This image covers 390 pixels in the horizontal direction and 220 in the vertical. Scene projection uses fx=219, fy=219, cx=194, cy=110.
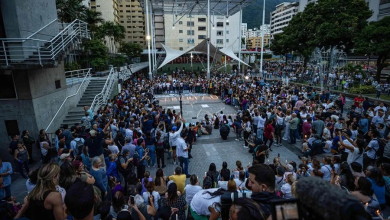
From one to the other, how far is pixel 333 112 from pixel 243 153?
502cm

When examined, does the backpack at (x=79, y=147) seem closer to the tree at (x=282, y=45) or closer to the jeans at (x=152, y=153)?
the jeans at (x=152, y=153)

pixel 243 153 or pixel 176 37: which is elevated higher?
pixel 176 37

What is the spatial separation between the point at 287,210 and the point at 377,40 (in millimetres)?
25648

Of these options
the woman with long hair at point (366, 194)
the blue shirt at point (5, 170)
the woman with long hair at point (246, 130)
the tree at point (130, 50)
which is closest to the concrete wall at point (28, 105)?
the blue shirt at point (5, 170)

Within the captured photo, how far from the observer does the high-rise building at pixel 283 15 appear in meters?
100

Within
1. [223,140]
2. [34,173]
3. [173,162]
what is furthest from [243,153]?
[34,173]

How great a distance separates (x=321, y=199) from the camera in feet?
3.73

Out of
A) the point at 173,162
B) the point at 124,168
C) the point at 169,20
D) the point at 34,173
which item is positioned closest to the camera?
the point at 34,173

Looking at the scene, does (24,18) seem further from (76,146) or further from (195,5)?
(195,5)

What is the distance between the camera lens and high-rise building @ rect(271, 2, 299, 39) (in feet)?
329

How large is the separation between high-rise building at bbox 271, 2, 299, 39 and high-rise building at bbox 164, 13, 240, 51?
157 ft

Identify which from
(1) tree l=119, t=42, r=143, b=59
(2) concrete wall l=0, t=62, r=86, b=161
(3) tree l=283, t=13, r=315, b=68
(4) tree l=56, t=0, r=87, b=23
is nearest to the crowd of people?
(2) concrete wall l=0, t=62, r=86, b=161

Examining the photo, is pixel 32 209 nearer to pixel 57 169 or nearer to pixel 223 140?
pixel 57 169

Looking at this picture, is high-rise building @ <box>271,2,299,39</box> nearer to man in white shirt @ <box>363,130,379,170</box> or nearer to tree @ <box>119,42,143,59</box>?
tree @ <box>119,42,143,59</box>
